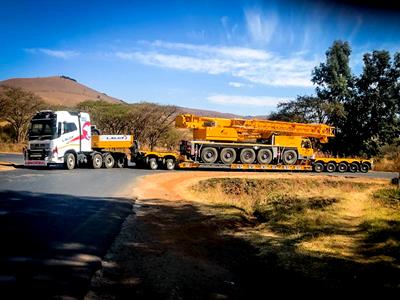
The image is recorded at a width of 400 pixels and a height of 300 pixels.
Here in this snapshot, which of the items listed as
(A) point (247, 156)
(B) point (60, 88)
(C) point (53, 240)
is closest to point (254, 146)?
(A) point (247, 156)

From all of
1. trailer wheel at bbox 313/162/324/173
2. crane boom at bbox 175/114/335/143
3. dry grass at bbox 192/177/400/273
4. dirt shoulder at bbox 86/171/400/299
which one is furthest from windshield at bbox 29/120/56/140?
trailer wheel at bbox 313/162/324/173

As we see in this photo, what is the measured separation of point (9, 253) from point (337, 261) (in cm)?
552

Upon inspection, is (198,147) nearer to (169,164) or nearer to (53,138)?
(169,164)

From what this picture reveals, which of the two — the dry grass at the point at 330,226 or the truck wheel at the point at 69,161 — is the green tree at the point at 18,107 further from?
the dry grass at the point at 330,226

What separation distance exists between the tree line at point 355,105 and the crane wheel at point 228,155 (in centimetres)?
1399

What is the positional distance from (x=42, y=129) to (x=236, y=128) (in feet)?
39.2

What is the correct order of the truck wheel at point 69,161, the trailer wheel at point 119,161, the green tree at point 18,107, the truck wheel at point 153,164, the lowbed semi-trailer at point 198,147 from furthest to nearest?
the green tree at point 18,107
the trailer wheel at point 119,161
the truck wheel at point 153,164
the truck wheel at point 69,161
the lowbed semi-trailer at point 198,147

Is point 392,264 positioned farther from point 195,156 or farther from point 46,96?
point 46,96

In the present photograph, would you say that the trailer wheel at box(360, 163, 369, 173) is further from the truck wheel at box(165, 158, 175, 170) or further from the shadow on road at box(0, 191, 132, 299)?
the shadow on road at box(0, 191, 132, 299)

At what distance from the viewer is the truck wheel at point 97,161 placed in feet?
84.7

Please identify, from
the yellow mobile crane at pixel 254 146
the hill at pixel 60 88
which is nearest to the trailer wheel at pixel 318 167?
the yellow mobile crane at pixel 254 146

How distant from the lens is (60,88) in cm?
12150

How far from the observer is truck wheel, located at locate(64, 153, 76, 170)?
24.2 metres

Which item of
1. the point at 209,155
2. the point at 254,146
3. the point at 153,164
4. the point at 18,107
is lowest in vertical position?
the point at 153,164
